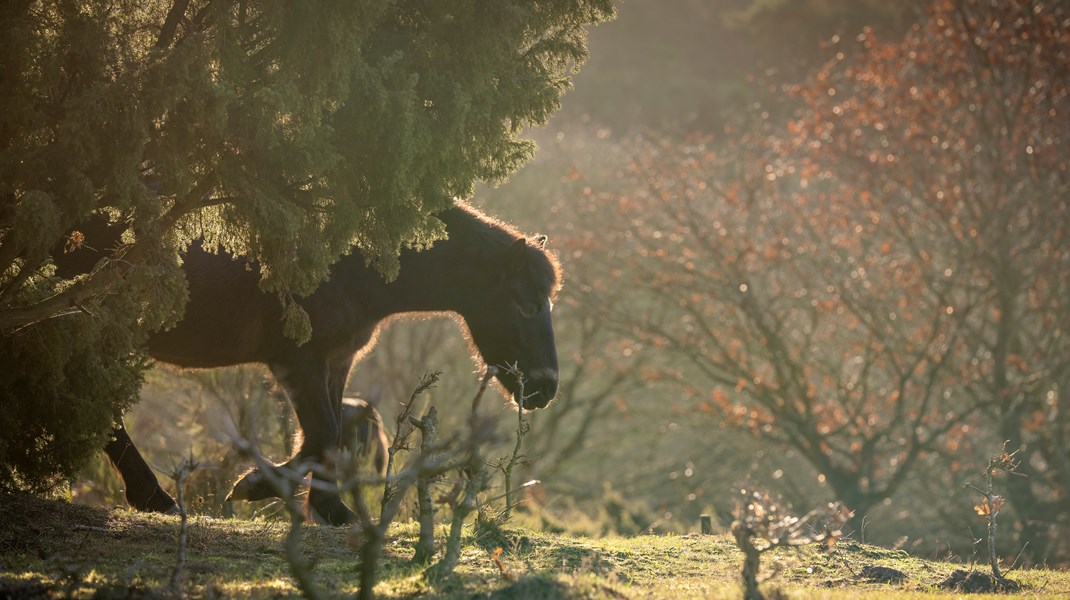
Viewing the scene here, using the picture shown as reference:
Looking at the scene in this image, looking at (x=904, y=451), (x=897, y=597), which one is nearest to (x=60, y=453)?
(x=897, y=597)

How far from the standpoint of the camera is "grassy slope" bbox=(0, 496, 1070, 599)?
4.75 meters

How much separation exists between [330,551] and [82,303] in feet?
6.77

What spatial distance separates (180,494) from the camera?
4.24m

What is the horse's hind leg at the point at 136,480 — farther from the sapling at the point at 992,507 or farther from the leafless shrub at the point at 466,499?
the sapling at the point at 992,507

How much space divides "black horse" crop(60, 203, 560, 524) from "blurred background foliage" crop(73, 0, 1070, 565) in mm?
2244

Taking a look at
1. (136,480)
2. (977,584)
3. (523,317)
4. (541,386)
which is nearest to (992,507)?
(977,584)

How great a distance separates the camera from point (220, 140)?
18.5 feet

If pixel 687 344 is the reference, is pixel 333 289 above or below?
below

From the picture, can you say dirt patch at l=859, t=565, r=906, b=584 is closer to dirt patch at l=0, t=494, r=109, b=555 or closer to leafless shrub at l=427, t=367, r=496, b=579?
leafless shrub at l=427, t=367, r=496, b=579

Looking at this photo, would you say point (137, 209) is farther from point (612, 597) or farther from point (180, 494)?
point (612, 597)

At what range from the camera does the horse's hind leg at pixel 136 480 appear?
8.20 m

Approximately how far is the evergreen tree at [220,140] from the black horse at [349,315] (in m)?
1.16

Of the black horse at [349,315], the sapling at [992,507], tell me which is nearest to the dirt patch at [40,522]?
the black horse at [349,315]

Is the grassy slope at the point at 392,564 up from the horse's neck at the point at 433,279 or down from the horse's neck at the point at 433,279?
down
